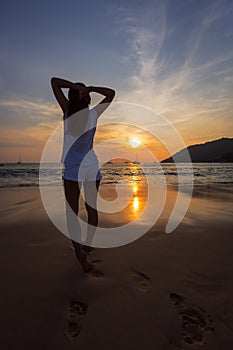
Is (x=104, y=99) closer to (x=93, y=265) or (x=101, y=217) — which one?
(x=93, y=265)

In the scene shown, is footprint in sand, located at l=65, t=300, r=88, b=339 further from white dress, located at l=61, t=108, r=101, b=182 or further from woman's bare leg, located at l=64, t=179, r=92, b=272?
white dress, located at l=61, t=108, r=101, b=182

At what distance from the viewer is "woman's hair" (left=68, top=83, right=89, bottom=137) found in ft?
8.32

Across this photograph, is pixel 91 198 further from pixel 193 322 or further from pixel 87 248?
pixel 193 322

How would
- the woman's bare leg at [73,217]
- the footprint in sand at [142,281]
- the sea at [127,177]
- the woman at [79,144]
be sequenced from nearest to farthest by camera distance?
the footprint in sand at [142,281] → the woman at [79,144] → the woman's bare leg at [73,217] → the sea at [127,177]

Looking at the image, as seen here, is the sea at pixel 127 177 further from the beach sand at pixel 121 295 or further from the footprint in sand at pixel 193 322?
the footprint in sand at pixel 193 322

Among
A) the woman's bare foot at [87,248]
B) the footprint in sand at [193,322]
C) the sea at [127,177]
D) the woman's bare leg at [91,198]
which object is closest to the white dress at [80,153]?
the woman's bare leg at [91,198]

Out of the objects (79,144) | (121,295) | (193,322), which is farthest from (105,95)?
(193,322)

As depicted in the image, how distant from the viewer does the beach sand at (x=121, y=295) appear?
163cm

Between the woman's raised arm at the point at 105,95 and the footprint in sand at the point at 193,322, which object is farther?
the woman's raised arm at the point at 105,95

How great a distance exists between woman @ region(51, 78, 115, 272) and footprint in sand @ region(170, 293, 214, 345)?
3.50ft

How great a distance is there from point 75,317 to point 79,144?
1679 millimetres

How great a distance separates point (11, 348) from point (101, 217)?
3592mm

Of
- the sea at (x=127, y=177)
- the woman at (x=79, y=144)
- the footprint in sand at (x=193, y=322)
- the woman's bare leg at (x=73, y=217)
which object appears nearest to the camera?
the footprint in sand at (x=193, y=322)

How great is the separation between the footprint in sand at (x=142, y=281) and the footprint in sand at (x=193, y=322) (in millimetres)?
300
